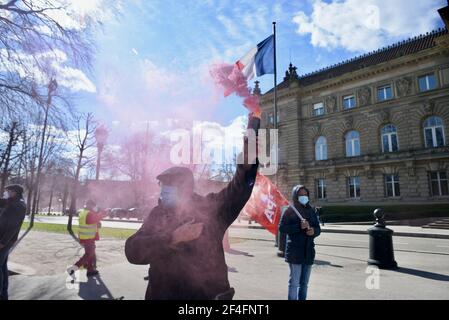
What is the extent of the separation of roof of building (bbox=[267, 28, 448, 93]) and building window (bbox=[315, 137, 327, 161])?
26.0 ft

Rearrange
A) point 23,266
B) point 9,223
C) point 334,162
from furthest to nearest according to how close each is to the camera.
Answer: point 334,162 → point 23,266 → point 9,223

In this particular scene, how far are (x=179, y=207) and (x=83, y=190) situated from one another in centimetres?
2798

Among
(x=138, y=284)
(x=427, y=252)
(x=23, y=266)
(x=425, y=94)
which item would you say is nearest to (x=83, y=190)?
(x=23, y=266)

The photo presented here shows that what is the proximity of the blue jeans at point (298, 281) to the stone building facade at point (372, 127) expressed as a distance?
28.5 meters

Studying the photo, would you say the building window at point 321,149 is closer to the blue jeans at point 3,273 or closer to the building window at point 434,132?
the building window at point 434,132

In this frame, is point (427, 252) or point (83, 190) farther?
point (83, 190)

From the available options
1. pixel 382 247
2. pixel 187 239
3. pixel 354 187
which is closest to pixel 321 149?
pixel 354 187

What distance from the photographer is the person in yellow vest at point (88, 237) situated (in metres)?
7.53

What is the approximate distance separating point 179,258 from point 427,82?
35202mm

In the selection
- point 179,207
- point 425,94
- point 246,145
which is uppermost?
point 425,94

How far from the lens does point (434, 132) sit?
28.9 metres

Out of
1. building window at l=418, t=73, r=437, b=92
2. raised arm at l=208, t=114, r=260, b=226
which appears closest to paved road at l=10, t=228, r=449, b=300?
raised arm at l=208, t=114, r=260, b=226

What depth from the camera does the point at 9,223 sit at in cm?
522
